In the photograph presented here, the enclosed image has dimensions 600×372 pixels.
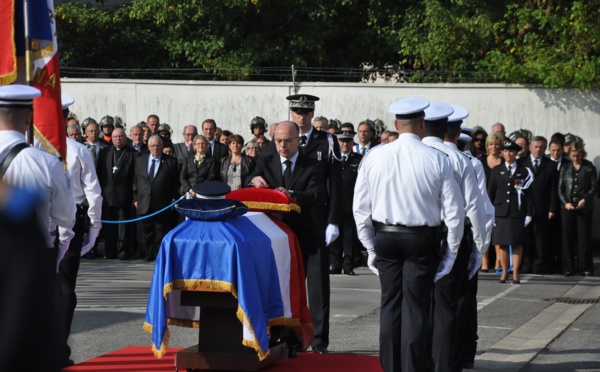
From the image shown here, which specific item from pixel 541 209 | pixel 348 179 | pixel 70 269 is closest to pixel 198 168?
pixel 348 179

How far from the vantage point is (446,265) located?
7.86 m

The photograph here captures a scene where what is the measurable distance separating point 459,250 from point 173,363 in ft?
7.96

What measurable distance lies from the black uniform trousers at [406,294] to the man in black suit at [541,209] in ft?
32.9

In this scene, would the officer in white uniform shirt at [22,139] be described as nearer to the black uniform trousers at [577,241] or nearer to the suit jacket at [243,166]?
the suit jacket at [243,166]

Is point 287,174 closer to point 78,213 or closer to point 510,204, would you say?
point 78,213

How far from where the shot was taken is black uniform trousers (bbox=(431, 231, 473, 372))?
827 centimetres

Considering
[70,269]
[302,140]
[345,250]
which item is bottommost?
[345,250]

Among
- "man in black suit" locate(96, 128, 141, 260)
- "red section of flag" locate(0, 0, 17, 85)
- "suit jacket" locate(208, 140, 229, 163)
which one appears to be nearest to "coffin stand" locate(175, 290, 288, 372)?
"red section of flag" locate(0, 0, 17, 85)

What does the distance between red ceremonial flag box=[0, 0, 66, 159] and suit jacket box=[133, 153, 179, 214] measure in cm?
969

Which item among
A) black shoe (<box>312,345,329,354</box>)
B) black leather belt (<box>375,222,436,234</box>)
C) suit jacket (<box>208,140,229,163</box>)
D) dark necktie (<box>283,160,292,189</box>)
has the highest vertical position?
dark necktie (<box>283,160,292,189</box>)

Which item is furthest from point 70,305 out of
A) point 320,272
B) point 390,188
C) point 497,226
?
point 497,226

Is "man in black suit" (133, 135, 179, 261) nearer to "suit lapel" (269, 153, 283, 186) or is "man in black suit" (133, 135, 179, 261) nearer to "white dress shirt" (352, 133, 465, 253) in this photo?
"suit lapel" (269, 153, 283, 186)

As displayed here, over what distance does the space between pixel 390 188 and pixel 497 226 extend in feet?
28.6

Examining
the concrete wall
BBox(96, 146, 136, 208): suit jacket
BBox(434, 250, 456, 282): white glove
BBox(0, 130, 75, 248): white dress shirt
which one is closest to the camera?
BBox(0, 130, 75, 248): white dress shirt
